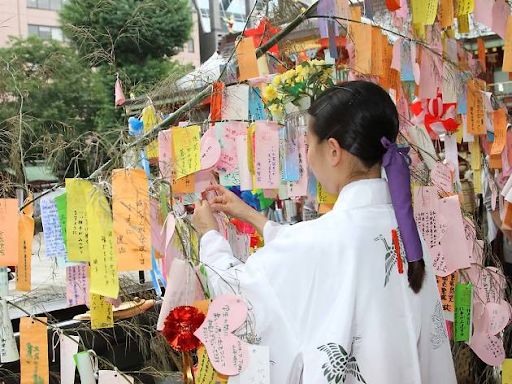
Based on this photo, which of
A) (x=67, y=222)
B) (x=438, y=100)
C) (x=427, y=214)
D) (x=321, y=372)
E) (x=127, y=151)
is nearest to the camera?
(x=321, y=372)

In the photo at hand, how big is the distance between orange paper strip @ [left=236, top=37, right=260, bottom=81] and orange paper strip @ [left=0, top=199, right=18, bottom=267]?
795 millimetres

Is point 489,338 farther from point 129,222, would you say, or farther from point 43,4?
point 43,4

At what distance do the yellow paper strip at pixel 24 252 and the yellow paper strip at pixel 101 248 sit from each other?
163 millimetres

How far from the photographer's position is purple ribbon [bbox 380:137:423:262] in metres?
1.20

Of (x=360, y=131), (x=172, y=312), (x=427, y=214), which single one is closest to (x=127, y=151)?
(x=172, y=312)

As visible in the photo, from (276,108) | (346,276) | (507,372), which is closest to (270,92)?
(276,108)

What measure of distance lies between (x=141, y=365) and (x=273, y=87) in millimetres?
1269

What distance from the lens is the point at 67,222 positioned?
4.15 ft

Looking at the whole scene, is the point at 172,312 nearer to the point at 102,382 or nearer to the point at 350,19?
the point at 102,382

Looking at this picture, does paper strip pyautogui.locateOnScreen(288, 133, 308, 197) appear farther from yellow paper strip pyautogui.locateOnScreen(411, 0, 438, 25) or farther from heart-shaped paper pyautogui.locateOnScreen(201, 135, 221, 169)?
yellow paper strip pyautogui.locateOnScreen(411, 0, 438, 25)

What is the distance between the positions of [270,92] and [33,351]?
1014 millimetres

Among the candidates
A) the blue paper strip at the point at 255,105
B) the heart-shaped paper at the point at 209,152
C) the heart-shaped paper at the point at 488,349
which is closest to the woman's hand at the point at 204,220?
the heart-shaped paper at the point at 209,152

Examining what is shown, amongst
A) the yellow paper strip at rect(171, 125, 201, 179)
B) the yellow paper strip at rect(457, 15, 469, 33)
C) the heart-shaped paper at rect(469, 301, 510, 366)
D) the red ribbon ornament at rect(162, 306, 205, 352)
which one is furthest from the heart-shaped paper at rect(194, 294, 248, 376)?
the yellow paper strip at rect(457, 15, 469, 33)

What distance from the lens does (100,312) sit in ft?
4.61
